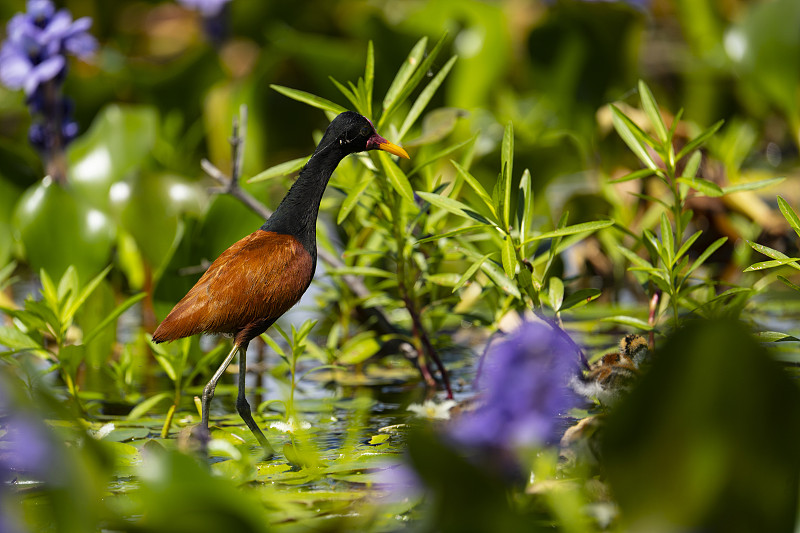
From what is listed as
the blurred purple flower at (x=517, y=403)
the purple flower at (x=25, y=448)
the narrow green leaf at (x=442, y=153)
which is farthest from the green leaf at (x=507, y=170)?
the purple flower at (x=25, y=448)

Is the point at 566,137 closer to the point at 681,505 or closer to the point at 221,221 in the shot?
the point at 221,221

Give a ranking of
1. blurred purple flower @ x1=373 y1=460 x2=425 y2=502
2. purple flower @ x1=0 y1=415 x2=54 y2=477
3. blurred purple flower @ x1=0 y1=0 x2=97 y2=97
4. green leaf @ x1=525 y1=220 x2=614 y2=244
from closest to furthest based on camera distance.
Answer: purple flower @ x1=0 y1=415 x2=54 y2=477 → blurred purple flower @ x1=373 y1=460 x2=425 y2=502 → green leaf @ x1=525 y1=220 x2=614 y2=244 → blurred purple flower @ x1=0 y1=0 x2=97 y2=97

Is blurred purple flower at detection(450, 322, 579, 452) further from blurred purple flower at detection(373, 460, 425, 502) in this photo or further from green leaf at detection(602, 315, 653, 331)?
green leaf at detection(602, 315, 653, 331)

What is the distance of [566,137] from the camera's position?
11.5 ft

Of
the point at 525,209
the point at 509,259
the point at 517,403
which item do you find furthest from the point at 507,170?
the point at 517,403

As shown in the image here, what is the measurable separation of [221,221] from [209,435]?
2.90ft

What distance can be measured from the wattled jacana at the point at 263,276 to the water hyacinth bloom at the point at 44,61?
1.57 m

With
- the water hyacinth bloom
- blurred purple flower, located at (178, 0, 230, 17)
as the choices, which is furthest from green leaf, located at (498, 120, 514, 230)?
blurred purple flower, located at (178, 0, 230, 17)

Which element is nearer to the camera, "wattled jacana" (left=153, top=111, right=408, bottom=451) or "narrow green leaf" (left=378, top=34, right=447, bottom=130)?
"wattled jacana" (left=153, top=111, right=408, bottom=451)

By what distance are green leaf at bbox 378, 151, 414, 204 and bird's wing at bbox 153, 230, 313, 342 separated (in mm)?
350

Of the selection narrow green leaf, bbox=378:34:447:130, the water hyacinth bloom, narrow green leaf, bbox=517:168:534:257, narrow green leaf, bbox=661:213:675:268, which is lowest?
narrow green leaf, bbox=661:213:675:268

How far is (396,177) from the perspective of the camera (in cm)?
224

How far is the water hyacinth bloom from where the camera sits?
10.8 ft

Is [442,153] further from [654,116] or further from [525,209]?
[654,116]
